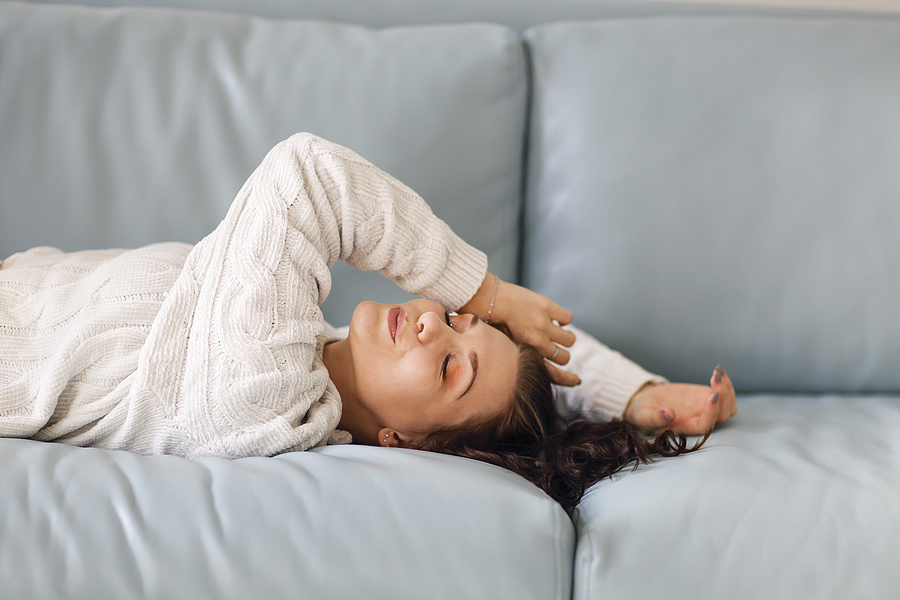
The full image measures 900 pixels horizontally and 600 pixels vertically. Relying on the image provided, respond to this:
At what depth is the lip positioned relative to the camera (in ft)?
2.99

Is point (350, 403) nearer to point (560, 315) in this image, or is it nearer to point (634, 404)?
point (560, 315)

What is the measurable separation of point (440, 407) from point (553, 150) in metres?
0.60

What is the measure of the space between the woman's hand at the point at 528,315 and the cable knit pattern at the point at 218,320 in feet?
0.29

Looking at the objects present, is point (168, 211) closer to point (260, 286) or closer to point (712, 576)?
Result: point (260, 286)

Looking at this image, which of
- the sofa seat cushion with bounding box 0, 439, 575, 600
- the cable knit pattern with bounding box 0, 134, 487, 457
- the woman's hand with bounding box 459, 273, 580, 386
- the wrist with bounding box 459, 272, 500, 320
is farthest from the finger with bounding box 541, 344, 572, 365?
the sofa seat cushion with bounding box 0, 439, 575, 600

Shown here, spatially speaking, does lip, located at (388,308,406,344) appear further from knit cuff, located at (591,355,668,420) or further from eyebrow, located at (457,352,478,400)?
knit cuff, located at (591,355,668,420)

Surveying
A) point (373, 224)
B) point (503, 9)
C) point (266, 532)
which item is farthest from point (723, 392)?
point (503, 9)

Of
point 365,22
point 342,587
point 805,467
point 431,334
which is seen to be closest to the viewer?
point 342,587

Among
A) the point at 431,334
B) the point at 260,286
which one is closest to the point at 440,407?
the point at 431,334

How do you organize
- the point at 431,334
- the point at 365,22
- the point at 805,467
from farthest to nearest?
the point at 365,22 → the point at 431,334 → the point at 805,467

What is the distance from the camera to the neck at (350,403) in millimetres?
938

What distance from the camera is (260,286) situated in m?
0.77

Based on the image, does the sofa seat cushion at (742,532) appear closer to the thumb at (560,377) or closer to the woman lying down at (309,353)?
the woman lying down at (309,353)

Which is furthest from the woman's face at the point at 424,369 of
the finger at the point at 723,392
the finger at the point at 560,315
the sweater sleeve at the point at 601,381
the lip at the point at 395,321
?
the finger at the point at 723,392
